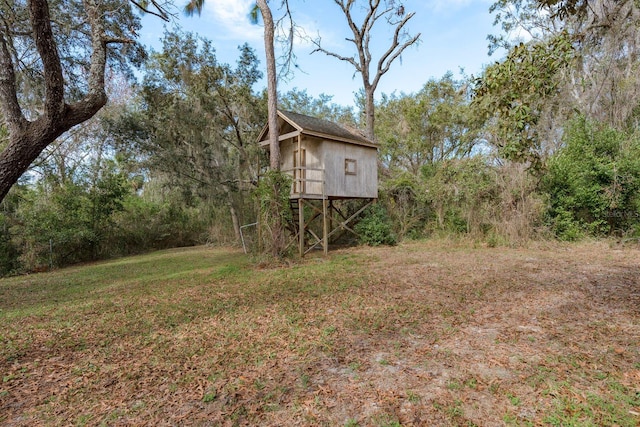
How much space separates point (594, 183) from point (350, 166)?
868cm

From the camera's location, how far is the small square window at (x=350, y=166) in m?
12.7

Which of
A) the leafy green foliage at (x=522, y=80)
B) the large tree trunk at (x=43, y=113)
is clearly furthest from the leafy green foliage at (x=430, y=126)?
the large tree trunk at (x=43, y=113)

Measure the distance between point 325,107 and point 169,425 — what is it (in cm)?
3099

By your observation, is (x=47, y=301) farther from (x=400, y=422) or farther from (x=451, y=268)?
(x=451, y=268)

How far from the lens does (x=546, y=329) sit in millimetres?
3865

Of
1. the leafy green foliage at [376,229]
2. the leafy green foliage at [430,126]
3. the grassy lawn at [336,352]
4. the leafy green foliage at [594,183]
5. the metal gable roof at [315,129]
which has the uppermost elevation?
the leafy green foliage at [430,126]

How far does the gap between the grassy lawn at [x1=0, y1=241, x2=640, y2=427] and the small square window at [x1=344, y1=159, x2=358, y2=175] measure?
6.53m

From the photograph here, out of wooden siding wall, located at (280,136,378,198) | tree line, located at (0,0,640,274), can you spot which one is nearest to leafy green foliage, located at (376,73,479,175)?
tree line, located at (0,0,640,274)

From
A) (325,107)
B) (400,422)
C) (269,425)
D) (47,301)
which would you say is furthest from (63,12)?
(325,107)

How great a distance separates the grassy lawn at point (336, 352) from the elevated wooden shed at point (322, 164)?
5135mm

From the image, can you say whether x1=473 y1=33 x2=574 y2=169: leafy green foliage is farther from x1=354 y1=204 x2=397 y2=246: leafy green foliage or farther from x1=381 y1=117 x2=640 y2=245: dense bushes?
x1=354 y1=204 x2=397 y2=246: leafy green foliage

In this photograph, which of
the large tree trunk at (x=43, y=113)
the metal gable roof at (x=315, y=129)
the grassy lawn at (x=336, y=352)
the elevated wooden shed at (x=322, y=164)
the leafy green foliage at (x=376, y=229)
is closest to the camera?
the grassy lawn at (x=336, y=352)

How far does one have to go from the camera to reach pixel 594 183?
10641mm

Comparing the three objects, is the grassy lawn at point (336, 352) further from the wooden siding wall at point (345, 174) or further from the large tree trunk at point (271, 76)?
the wooden siding wall at point (345, 174)
